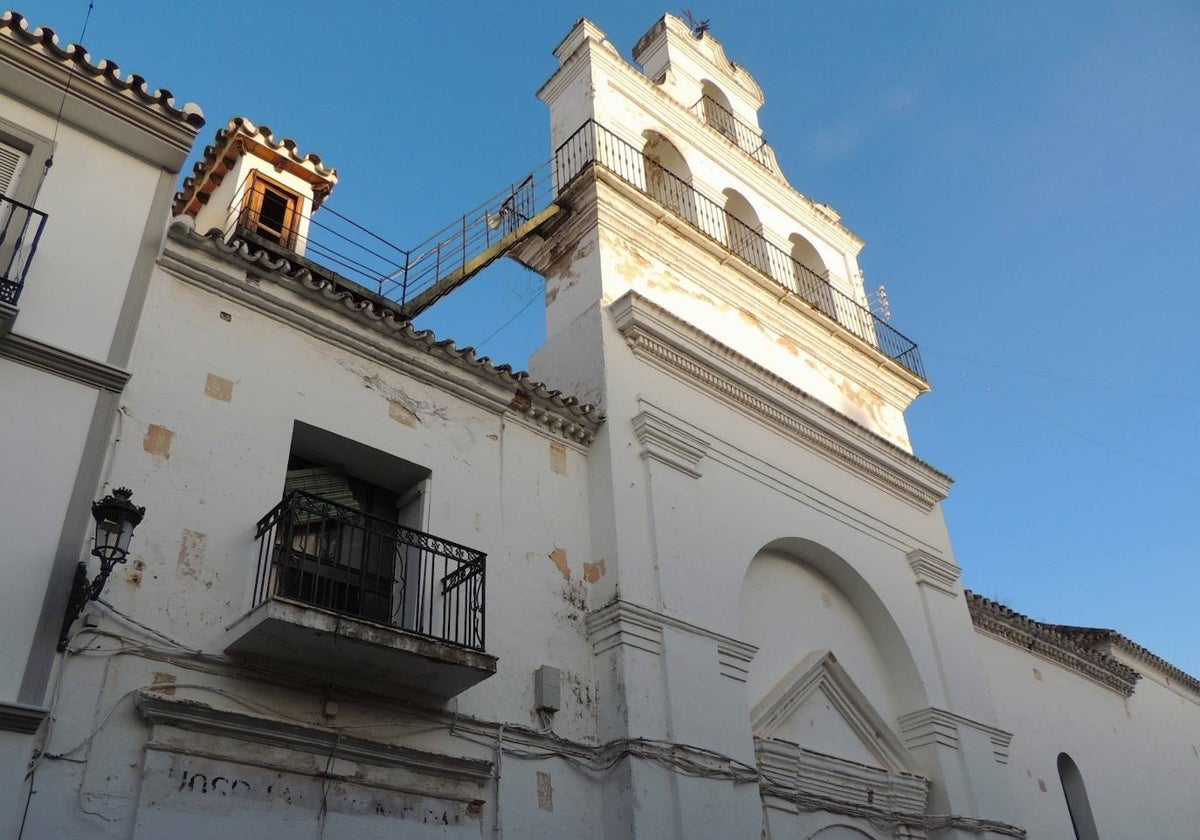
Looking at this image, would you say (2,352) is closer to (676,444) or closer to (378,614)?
(378,614)

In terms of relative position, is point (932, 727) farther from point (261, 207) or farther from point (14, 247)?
point (14, 247)

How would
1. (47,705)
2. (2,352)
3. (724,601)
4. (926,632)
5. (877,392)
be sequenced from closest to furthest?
(47,705), (2,352), (724,601), (926,632), (877,392)

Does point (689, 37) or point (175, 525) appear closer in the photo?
point (175, 525)

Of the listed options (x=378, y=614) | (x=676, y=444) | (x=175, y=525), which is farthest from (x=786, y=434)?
(x=175, y=525)

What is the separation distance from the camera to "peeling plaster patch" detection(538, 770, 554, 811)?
28.5 ft

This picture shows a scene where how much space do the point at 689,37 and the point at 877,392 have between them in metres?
7.35

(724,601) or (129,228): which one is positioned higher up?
(129,228)

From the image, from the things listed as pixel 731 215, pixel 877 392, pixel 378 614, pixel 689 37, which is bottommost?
pixel 378 614

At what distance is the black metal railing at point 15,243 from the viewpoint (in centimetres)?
718

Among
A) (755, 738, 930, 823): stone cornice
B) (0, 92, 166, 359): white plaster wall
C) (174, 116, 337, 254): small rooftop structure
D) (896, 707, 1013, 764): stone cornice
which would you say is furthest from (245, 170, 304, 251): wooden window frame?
(896, 707, 1013, 764): stone cornice

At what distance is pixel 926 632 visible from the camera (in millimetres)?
13797

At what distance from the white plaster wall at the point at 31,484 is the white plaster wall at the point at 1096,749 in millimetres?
12933

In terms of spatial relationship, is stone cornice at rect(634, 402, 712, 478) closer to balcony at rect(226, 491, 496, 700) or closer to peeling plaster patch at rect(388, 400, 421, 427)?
peeling plaster patch at rect(388, 400, 421, 427)

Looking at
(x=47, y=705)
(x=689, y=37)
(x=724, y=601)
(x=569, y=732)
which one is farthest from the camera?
(x=689, y=37)
